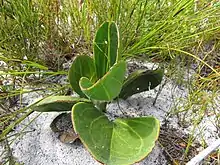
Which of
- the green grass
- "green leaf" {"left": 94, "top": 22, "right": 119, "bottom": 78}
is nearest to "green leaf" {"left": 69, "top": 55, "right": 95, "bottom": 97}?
"green leaf" {"left": 94, "top": 22, "right": 119, "bottom": 78}

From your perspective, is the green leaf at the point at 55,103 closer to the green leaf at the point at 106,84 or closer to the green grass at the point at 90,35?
the green leaf at the point at 106,84

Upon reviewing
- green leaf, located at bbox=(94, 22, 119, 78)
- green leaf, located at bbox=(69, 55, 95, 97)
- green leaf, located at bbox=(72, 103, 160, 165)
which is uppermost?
green leaf, located at bbox=(94, 22, 119, 78)

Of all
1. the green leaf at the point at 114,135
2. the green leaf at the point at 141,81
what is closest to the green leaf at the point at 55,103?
the green leaf at the point at 114,135

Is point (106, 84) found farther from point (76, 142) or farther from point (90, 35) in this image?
point (90, 35)

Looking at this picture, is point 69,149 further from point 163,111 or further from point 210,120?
point 210,120

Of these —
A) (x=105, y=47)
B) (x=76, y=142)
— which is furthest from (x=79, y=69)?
(x=76, y=142)

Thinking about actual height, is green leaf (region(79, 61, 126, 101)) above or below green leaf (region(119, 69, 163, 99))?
above

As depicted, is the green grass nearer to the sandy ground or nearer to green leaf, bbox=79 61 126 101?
the sandy ground
